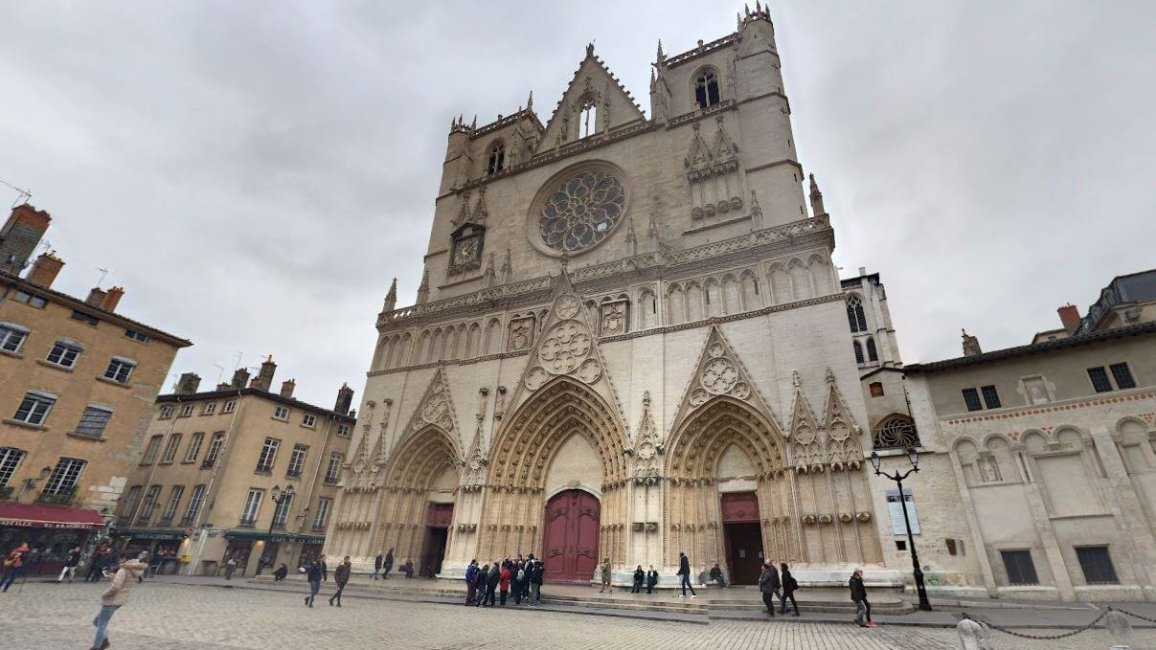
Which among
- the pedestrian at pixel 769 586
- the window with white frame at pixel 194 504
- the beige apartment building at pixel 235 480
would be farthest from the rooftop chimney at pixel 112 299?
the pedestrian at pixel 769 586

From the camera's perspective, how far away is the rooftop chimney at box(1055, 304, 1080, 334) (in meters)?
24.6

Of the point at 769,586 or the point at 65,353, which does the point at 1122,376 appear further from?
the point at 65,353

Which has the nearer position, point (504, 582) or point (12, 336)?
point (504, 582)

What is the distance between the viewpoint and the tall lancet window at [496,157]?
32.6m

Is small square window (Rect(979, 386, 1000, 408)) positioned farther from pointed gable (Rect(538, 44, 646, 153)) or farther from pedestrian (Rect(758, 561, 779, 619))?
pointed gable (Rect(538, 44, 646, 153))

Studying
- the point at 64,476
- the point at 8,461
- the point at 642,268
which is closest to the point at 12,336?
the point at 8,461

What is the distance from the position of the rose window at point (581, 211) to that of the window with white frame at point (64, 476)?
69.2 feet

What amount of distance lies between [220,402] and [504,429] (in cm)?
1689

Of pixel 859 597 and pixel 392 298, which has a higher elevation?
pixel 392 298

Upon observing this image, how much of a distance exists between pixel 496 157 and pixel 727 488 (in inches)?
962

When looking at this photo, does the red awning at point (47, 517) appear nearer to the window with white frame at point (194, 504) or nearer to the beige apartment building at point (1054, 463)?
the window with white frame at point (194, 504)

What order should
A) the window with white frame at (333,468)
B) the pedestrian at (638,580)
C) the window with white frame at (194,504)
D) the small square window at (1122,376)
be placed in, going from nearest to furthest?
1. the small square window at (1122,376)
2. the pedestrian at (638,580)
3. the window with white frame at (194,504)
4. the window with white frame at (333,468)

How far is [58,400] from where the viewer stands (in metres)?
19.7

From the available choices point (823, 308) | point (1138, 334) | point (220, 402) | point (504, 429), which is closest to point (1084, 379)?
point (1138, 334)
